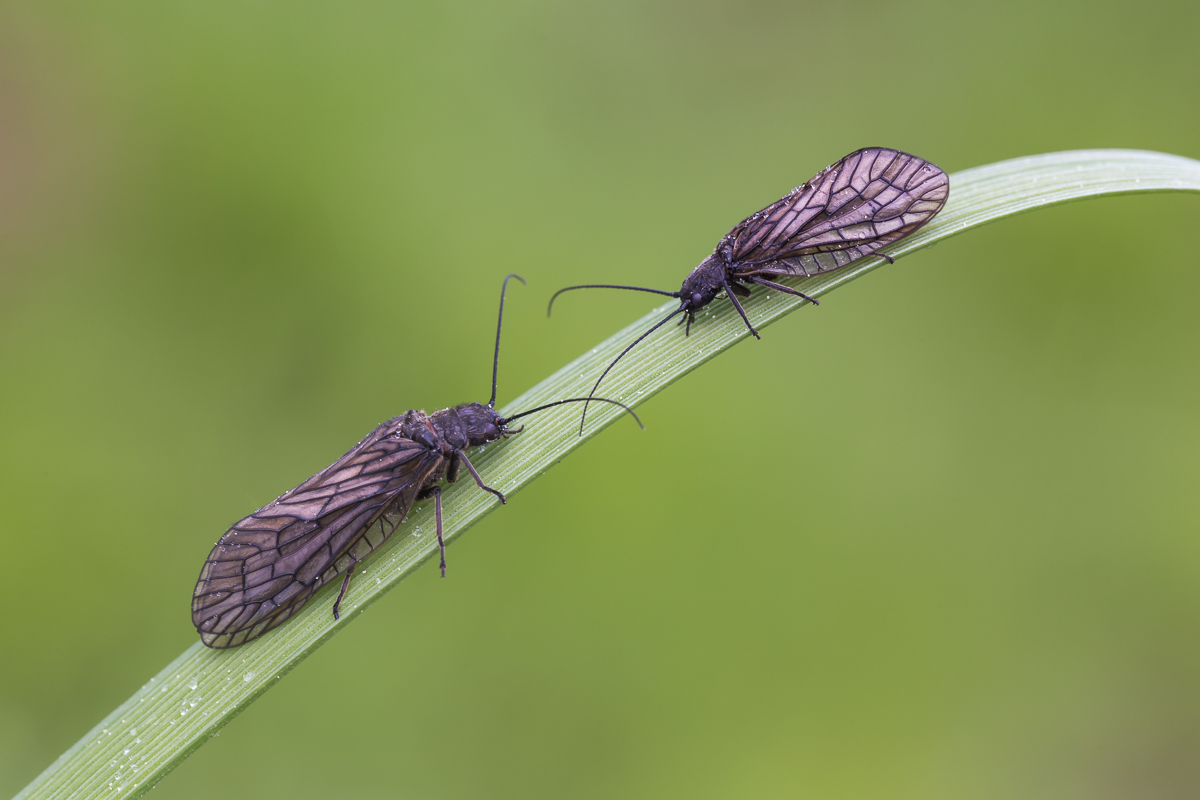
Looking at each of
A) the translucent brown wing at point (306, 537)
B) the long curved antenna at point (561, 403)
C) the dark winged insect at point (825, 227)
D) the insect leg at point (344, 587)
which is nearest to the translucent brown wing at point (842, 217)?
the dark winged insect at point (825, 227)

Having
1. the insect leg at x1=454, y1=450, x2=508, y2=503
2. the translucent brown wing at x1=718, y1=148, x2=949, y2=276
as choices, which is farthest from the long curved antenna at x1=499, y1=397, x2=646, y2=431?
the translucent brown wing at x1=718, y1=148, x2=949, y2=276

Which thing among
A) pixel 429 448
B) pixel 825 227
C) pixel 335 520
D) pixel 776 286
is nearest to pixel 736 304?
pixel 776 286

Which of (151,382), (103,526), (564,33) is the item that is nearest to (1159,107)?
(564,33)

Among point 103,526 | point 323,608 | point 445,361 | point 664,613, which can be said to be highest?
point 103,526

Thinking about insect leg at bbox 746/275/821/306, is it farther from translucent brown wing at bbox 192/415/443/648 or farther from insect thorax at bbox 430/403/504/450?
translucent brown wing at bbox 192/415/443/648

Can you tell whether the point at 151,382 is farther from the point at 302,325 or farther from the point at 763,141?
the point at 763,141

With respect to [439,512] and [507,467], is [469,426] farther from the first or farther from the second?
[439,512]
